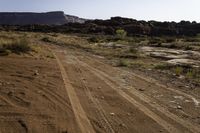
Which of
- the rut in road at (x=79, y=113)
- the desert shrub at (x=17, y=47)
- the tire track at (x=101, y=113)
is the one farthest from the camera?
the desert shrub at (x=17, y=47)

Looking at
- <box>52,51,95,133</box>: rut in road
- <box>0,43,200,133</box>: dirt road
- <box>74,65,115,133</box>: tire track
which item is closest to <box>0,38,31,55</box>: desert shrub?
<box>0,43,200,133</box>: dirt road

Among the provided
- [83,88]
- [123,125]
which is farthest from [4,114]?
[83,88]

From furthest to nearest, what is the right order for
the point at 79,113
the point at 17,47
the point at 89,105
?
the point at 17,47 < the point at 89,105 < the point at 79,113

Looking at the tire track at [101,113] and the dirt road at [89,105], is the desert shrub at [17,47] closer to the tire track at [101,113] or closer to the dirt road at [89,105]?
the dirt road at [89,105]

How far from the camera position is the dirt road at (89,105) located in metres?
8.45

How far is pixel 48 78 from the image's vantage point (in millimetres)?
14289

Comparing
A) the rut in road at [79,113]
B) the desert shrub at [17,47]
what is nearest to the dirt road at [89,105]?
the rut in road at [79,113]

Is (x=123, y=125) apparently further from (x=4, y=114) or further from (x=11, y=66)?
(x=11, y=66)

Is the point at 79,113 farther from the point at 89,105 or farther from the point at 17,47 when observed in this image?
the point at 17,47

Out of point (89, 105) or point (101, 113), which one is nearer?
point (101, 113)

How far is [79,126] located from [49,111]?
52.8 inches

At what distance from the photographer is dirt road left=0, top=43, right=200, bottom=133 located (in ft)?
27.7

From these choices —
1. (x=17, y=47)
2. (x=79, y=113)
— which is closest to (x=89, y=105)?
(x=79, y=113)

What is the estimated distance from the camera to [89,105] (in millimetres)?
10547
